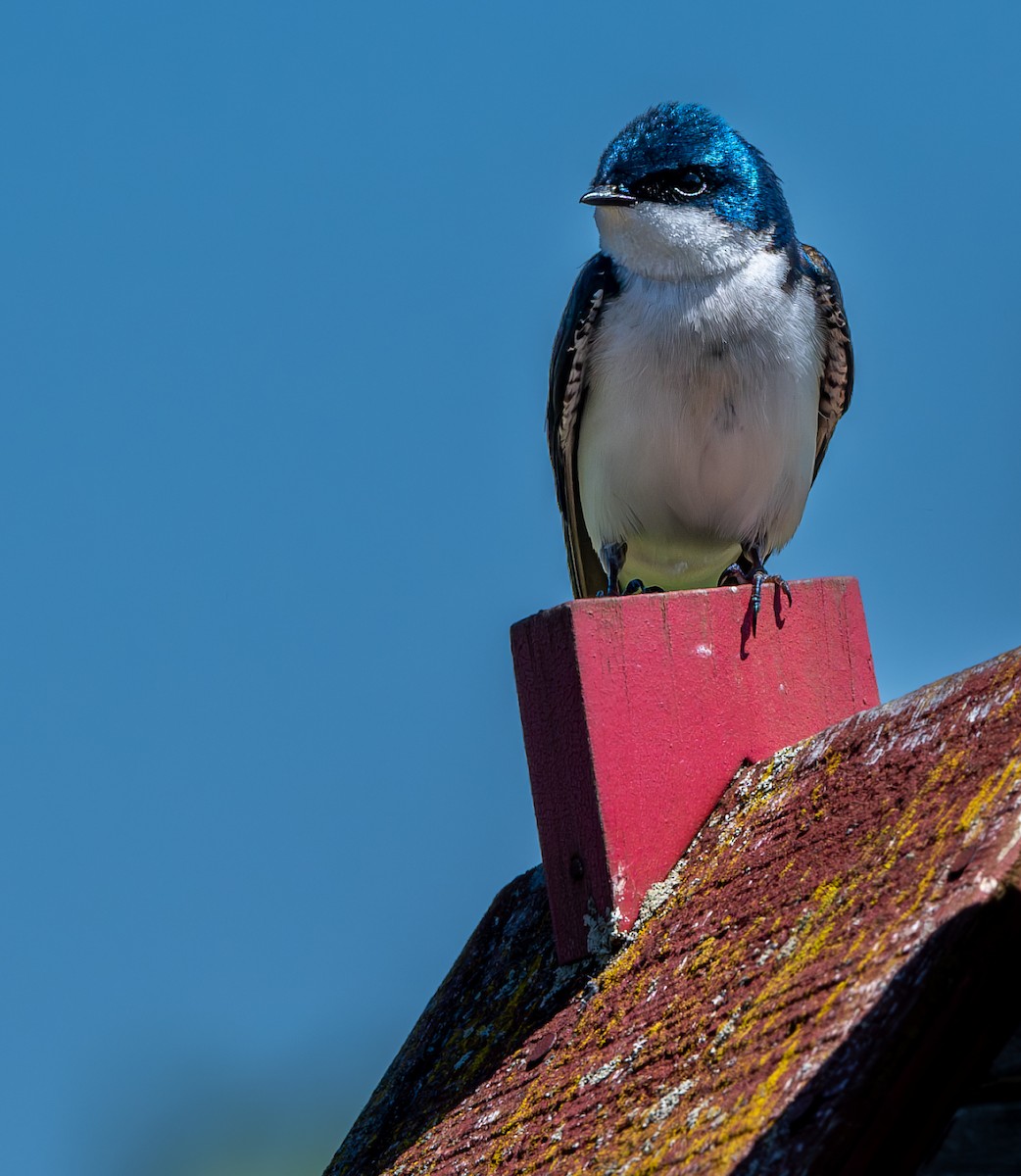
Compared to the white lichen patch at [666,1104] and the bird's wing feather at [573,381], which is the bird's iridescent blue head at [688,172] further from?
the white lichen patch at [666,1104]

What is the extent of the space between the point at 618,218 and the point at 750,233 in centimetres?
51

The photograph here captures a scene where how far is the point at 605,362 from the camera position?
621 centimetres

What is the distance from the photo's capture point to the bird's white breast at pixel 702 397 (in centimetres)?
597

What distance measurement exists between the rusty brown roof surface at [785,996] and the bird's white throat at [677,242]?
8.63ft

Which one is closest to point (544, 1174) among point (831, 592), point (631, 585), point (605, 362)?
point (831, 592)

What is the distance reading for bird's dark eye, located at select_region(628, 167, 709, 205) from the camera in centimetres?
632

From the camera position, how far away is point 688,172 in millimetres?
6371

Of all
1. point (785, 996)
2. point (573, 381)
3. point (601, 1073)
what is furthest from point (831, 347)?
point (785, 996)

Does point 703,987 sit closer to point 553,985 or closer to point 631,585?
point 553,985

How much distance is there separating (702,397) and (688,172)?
1015mm

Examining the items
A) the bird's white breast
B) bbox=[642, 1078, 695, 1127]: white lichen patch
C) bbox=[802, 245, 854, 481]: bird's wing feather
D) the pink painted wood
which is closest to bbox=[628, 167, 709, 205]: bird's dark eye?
the bird's white breast

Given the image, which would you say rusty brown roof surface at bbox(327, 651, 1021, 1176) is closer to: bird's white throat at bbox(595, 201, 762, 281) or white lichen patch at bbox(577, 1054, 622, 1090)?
white lichen patch at bbox(577, 1054, 622, 1090)

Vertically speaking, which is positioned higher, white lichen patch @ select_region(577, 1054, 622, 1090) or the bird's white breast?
the bird's white breast

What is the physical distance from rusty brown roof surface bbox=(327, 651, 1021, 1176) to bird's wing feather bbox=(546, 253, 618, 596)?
2.48 meters
